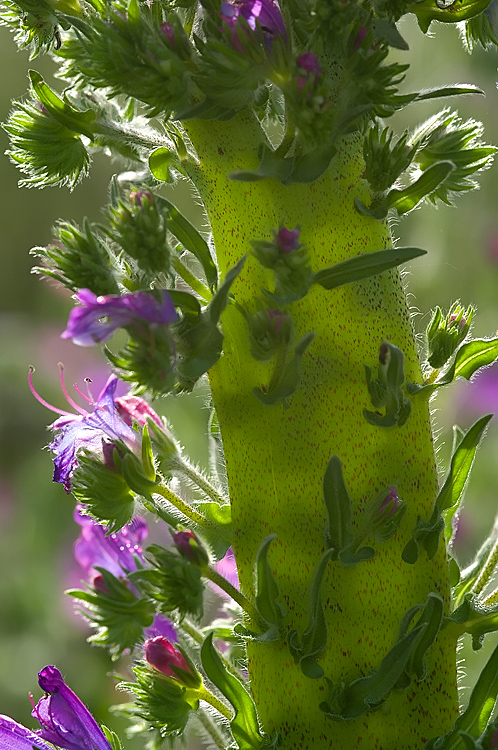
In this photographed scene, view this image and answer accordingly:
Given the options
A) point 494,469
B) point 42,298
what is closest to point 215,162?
point 494,469

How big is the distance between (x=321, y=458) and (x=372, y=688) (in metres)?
0.39

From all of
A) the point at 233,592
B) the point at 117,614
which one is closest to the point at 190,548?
the point at 233,592

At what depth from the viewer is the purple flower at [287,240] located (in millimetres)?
1508

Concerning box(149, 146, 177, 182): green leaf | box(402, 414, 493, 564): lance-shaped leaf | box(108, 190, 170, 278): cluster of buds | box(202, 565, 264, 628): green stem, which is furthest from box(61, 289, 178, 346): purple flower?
box(402, 414, 493, 564): lance-shaped leaf

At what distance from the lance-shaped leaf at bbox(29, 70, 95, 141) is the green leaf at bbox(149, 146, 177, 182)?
13cm

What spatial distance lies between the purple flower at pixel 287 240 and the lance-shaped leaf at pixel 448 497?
44 centimetres

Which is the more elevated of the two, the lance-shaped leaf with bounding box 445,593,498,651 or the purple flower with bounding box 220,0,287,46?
the purple flower with bounding box 220,0,287,46

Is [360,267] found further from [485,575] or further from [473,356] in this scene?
[485,575]

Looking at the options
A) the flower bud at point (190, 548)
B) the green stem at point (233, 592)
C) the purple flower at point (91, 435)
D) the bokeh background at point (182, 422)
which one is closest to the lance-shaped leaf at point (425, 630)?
the green stem at point (233, 592)

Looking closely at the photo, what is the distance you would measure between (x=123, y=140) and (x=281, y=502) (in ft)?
2.36

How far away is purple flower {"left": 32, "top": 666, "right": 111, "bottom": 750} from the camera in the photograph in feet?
5.91

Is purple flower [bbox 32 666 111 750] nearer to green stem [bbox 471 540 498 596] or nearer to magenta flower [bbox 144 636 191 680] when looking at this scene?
magenta flower [bbox 144 636 191 680]

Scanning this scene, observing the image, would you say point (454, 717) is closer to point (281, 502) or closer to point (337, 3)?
point (281, 502)

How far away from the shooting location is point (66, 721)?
181cm
